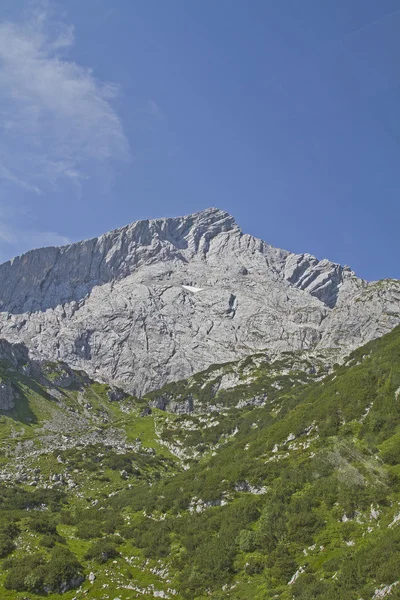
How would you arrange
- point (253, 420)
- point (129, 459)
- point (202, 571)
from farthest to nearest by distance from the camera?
point (253, 420) < point (129, 459) < point (202, 571)

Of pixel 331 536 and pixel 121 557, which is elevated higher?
pixel 331 536

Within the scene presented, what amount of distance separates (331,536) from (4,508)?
47.2m

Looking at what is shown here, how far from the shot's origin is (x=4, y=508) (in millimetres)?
58625

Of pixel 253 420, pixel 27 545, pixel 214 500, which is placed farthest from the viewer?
pixel 253 420

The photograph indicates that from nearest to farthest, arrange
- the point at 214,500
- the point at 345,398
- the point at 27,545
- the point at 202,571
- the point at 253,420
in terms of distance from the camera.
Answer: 1. the point at 202,571
2. the point at 27,545
3. the point at 214,500
4. the point at 345,398
5. the point at 253,420

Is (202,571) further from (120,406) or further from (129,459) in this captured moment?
(120,406)

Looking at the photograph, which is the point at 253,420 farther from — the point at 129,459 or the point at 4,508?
the point at 4,508

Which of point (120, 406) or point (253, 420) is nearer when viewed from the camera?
point (253, 420)

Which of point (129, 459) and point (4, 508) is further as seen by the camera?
point (129, 459)

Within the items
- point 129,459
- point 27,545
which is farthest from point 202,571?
point 129,459

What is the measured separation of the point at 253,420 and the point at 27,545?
76.0m

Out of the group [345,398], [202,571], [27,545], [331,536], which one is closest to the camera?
[331,536]

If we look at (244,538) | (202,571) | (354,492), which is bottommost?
(202,571)

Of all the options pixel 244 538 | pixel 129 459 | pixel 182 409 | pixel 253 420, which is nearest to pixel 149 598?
pixel 244 538
